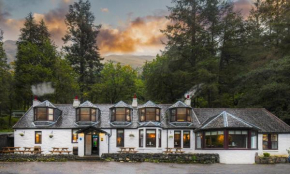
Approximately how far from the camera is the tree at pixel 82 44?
172 feet

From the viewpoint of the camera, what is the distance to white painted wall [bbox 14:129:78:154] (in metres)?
28.4

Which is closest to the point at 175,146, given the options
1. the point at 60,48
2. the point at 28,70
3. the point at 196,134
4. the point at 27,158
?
the point at 196,134

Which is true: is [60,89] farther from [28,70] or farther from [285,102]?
[285,102]

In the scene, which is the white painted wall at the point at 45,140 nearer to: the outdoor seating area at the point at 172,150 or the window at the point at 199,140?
the outdoor seating area at the point at 172,150

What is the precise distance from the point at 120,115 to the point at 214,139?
402 inches

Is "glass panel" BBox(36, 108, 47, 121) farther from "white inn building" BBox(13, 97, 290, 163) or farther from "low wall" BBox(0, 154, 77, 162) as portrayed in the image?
"low wall" BBox(0, 154, 77, 162)

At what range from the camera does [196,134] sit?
2891cm

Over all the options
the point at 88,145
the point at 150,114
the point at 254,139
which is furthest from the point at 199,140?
the point at 88,145

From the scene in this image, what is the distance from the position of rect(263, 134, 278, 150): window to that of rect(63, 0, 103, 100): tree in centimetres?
3344

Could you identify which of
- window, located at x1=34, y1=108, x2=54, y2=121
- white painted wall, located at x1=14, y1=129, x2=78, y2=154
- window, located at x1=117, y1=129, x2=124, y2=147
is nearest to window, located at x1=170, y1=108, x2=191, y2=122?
window, located at x1=117, y1=129, x2=124, y2=147

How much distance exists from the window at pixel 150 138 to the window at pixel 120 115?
2785 mm

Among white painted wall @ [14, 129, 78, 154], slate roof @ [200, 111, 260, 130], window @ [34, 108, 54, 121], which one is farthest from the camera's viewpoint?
window @ [34, 108, 54, 121]

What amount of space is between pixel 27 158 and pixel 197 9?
32719 mm

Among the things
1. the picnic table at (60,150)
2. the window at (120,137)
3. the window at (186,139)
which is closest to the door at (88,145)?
the picnic table at (60,150)
